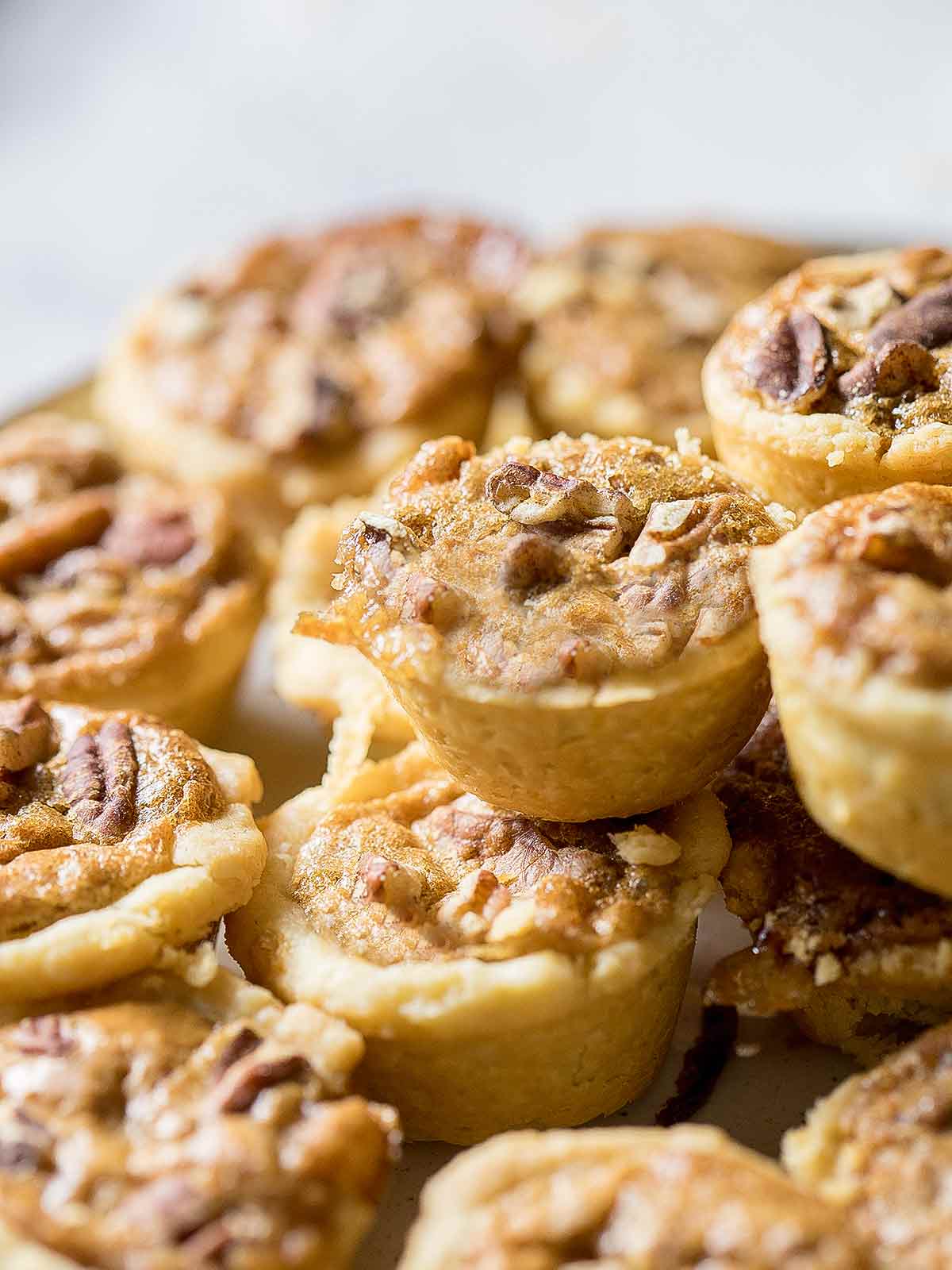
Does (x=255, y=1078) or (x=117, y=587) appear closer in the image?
(x=255, y=1078)

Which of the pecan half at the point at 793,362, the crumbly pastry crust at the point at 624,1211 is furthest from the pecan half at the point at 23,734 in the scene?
the pecan half at the point at 793,362

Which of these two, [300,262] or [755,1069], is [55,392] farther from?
[755,1069]

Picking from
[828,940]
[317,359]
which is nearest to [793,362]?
[828,940]

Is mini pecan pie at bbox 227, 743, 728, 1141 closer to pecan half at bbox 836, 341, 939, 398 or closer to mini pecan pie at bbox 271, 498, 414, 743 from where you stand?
mini pecan pie at bbox 271, 498, 414, 743

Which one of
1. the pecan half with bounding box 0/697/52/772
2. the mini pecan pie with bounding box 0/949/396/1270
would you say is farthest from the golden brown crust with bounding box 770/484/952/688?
the pecan half with bounding box 0/697/52/772

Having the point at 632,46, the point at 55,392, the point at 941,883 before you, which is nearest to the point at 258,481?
the point at 55,392

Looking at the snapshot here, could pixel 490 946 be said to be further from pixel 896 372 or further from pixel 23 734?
pixel 896 372
